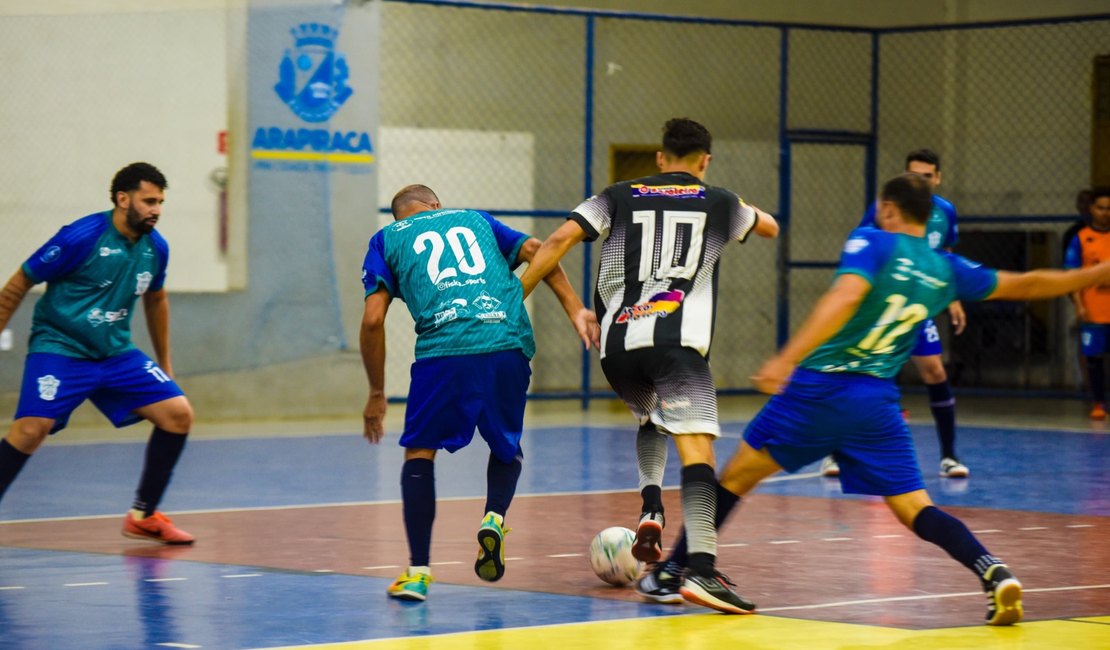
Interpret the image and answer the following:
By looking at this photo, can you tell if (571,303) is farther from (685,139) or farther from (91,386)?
(91,386)

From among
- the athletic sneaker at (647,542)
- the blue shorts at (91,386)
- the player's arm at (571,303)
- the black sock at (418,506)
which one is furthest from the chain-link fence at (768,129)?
the athletic sneaker at (647,542)

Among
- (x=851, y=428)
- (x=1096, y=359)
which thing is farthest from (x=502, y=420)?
(x=1096, y=359)

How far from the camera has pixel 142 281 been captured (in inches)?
338

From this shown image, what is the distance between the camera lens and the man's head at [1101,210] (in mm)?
16375

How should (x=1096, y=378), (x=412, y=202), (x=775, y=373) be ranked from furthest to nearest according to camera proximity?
(x=1096, y=378) → (x=412, y=202) → (x=775, y=373)

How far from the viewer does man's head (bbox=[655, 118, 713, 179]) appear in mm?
7023

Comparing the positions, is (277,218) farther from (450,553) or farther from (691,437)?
(691,437)

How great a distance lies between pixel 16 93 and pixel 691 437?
10.1 m

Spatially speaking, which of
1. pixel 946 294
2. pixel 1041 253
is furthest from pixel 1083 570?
pixel 1041 253

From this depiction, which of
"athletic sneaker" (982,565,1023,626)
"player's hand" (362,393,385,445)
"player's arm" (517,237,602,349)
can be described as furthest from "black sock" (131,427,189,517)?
"athletic sneaker" (982,565,1023,626)

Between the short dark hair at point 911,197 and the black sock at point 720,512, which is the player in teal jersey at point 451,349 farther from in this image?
the short dark hair at point 911,197

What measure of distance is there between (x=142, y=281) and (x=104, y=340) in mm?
347

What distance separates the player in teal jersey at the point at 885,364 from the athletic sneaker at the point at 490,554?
1085mm

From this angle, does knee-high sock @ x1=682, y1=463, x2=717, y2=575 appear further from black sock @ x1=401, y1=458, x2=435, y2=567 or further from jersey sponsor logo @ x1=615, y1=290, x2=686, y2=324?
black sock @ x1=401, y1=458, x2=435, y2=567
